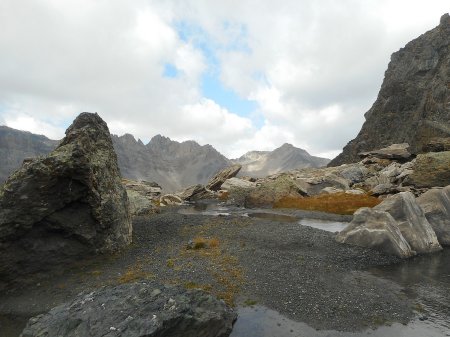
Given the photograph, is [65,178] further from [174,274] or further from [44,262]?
[174,274]

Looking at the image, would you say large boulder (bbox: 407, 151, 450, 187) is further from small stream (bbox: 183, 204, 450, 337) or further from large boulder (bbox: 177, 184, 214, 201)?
large boulder (bbox: 177, 184, 214, 201)

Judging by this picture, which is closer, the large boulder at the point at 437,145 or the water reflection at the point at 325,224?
the water reflection at the point at 325,224

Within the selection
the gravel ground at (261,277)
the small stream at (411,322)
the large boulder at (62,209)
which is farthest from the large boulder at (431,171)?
the large boulder at (62,209)

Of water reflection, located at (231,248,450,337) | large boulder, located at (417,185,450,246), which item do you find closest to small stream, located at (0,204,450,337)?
water reflection, located at (231,248,450,337)

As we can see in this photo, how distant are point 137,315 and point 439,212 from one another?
88.4ft

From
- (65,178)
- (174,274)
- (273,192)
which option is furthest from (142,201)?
(174,274)

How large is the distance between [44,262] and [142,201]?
29.2 m

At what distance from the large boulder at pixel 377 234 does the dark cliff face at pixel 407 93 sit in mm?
79646

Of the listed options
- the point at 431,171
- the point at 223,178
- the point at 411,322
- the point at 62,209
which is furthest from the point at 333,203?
the point at 223,178

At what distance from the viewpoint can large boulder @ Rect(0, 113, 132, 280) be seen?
69.9ft

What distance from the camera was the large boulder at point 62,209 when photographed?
69.9 feet

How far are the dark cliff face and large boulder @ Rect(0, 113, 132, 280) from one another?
93.1 meters

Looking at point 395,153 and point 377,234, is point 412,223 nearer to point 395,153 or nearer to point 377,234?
point 377,234

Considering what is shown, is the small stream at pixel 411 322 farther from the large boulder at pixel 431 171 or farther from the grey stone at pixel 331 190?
the grey stone at pixel 331 190
